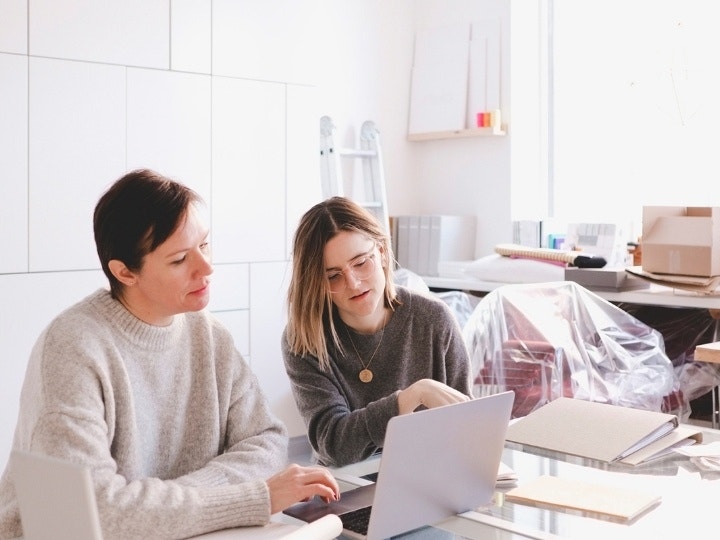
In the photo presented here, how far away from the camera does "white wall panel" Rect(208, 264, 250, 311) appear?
3404 millimetres

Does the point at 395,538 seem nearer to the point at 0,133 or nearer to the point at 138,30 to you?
the point at 0,133

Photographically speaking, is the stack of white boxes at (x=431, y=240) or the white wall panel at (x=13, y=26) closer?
the white wall panel at (x=13, y=26)

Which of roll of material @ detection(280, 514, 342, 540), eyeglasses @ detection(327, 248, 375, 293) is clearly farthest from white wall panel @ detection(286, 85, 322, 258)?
roll of material @ detection(280, 514, 342, 540)

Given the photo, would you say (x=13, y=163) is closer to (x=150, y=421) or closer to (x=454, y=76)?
(x=150, y=421)

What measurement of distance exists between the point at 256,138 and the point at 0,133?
0.98m

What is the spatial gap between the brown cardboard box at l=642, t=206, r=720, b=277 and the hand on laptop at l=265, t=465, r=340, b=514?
2037 millimetres

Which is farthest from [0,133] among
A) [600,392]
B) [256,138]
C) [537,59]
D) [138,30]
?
[537,59]

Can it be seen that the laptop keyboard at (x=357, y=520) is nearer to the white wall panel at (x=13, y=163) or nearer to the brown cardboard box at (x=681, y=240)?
the white wall panel at (x=13, y=163)

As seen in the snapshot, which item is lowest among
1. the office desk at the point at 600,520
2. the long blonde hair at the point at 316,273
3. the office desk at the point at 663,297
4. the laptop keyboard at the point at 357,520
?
the laptop keyboard at the point at 357,520

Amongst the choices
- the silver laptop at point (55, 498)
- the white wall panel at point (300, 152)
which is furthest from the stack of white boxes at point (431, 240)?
the silver laptop at point (55, 498)

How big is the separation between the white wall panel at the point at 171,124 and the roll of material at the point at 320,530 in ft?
7.16

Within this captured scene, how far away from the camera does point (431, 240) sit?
4.44 metres

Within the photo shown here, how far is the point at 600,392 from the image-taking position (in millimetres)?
2805

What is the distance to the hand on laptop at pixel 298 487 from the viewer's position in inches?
53.2
